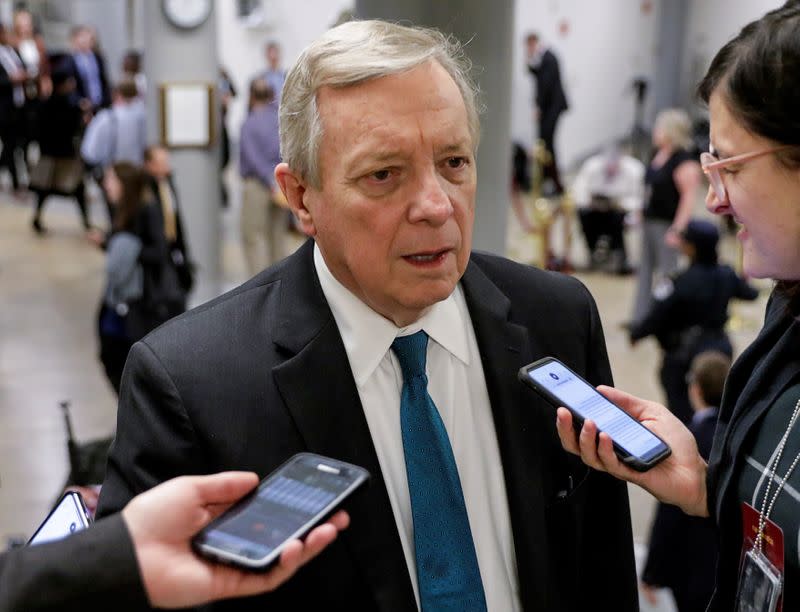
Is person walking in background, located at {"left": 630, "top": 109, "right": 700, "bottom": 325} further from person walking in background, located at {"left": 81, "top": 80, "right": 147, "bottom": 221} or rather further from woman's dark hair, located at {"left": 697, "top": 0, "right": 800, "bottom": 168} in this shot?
woman's dark hair, located at {"left": 697, "top": 0, "right": 800, "bottom": 168}

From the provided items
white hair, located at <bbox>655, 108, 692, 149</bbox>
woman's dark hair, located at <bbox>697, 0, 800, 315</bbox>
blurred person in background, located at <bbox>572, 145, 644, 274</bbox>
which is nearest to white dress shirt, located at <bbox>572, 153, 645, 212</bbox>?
blurred person in background, located at <bbox>572, 145, 644, 274</bbox>

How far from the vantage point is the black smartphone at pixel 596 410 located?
6.62ft

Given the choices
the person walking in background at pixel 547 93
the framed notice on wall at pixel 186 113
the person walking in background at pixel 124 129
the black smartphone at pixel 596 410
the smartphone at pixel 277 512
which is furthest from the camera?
the person walking in background at pixel 547 93

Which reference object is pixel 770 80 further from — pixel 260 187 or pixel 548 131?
pixel 548 131

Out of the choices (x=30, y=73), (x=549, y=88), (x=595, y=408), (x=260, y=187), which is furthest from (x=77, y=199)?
(x=595, y=408)

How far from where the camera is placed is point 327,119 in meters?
2.01

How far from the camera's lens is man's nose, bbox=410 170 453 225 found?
78.3 inches

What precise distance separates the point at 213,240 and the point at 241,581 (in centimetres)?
866

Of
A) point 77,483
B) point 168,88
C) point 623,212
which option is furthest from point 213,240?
point 77,483

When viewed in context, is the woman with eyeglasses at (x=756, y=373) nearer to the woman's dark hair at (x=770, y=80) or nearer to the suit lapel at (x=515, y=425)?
the woman's dark hair at (x=770, y=80)

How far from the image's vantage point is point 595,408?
208 centimetres

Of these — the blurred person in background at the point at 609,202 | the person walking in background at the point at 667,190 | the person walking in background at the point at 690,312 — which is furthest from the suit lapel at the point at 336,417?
the blurred person in background at the point at 609,202

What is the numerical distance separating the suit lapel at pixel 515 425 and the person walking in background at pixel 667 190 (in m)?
→ 6.81

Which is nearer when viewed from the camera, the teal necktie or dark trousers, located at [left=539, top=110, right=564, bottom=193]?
the teal necktie
